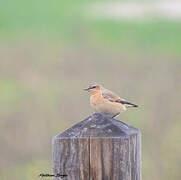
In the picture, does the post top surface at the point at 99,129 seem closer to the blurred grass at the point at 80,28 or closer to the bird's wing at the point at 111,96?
the bird's wing at the point at 111,96

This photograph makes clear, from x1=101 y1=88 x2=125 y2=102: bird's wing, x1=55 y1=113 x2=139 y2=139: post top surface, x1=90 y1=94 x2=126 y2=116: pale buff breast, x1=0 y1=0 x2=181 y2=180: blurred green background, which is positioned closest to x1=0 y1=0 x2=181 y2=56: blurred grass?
x1=0 y1=0 x2=181 y2=180: blurred green background

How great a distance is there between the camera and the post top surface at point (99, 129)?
2.96 m

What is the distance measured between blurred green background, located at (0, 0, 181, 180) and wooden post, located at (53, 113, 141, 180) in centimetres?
447

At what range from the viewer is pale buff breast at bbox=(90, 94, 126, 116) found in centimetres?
517

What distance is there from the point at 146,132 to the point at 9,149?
158 centimetres

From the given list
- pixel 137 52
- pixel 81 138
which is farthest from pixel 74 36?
pixel 81 138

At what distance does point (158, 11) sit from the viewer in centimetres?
1769

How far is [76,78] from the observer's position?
10344 millimetres

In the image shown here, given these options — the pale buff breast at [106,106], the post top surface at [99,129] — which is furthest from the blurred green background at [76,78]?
the post top surface at [99,129]

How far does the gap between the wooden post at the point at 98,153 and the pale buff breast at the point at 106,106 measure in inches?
83.6

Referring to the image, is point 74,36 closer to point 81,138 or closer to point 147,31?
point 147,31

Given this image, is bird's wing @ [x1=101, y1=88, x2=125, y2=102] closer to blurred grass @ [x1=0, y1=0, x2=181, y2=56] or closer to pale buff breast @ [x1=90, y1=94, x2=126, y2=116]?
pale buff breast @ [x1=90, y1=94, x2=126, y2=116]

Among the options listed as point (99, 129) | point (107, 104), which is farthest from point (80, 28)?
point (99, 129)

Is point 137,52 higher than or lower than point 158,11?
lower
